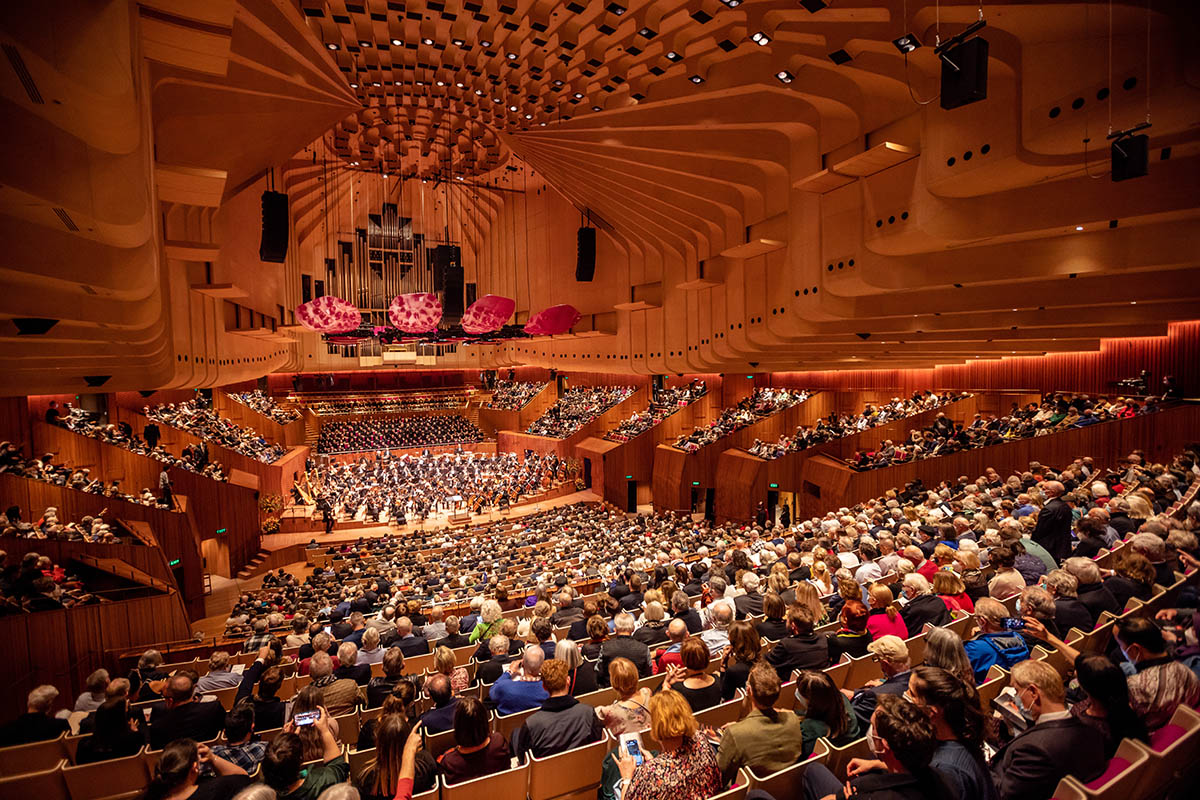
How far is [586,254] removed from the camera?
619 inches

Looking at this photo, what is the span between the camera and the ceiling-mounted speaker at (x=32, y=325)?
4.36m

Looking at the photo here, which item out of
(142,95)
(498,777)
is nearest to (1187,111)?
(498,777)

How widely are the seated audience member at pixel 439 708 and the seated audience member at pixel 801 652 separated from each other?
1.88 metres

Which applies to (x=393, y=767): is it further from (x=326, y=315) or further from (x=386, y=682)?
(x=326, y=315)

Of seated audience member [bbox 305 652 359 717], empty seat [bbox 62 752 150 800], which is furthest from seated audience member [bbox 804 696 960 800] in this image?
empty seat [bbox 62 752 150 800]

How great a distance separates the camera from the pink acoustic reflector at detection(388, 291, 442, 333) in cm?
1277

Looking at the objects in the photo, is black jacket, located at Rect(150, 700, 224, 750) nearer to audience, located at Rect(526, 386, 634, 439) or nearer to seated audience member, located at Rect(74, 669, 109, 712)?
seated audience member, located at Rect(74, 669, 109, 712)

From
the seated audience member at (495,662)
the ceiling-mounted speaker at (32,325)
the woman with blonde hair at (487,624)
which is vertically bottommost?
the woman with blonde hair at (487,624)

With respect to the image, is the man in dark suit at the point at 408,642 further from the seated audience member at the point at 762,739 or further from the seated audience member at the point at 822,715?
the seated audience member at the point at 822,715

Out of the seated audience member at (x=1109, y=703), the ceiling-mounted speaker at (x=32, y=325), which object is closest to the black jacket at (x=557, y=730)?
the seated audience member at (x=1109, y=703)

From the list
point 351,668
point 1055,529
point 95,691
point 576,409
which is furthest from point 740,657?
point 576,409

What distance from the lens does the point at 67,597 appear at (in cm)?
700

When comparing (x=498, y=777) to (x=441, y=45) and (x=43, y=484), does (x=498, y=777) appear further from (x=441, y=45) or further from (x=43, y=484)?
(x=43, y=484)

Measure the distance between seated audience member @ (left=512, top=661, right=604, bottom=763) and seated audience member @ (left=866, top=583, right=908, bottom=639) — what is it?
76.6 inches
